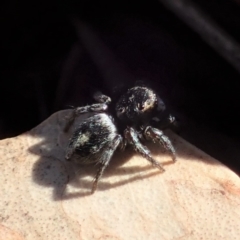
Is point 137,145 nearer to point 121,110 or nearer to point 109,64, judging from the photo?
point 121,110

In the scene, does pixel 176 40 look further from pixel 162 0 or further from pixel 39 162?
pixel 39 162

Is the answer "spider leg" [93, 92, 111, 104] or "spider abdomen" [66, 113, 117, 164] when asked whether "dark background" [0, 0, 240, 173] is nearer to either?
"spider leg" [93, 92, 111, 104]

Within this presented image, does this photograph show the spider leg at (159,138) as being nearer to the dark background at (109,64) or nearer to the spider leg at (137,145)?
the spider leg at (137,145)

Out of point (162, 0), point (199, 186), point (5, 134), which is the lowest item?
point (5, 134)

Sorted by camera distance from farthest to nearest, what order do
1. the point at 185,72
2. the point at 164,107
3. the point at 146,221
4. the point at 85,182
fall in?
1. the point at 185,72
2. the point at 164,107
3. the point at 85,182
4. the point at 146,221

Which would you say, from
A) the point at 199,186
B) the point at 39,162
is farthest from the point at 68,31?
the point at 199,186

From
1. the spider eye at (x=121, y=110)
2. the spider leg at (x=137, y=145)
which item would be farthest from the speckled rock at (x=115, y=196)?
the spider eye at (x=121, y=110)
